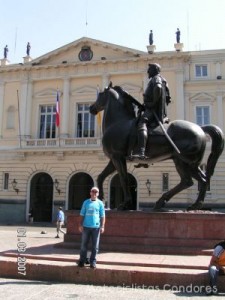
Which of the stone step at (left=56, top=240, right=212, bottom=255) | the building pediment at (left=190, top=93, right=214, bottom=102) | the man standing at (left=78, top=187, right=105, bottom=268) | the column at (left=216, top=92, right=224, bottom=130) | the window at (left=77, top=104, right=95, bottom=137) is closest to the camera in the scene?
the man standing at (left=78, top=187, right=105, bottom=268)

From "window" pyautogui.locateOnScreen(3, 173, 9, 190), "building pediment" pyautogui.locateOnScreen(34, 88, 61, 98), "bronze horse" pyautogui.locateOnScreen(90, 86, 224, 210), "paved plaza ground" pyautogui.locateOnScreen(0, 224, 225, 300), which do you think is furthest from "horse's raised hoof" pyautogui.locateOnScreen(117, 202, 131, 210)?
"building pediment" pyautogui.locateOnScreen(34, 88, 61, 98)

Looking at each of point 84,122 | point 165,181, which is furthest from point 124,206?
point 84,122

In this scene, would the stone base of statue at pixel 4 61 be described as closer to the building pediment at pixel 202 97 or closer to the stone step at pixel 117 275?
the building pediment at pixel 202 97

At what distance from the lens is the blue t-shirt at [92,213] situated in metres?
6.74

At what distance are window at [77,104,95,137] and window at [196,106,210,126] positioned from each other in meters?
8.89

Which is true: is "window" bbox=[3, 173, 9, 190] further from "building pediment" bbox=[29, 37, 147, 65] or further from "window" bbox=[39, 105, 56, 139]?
"building pediment" bbox=[29, 37, 147, 65]

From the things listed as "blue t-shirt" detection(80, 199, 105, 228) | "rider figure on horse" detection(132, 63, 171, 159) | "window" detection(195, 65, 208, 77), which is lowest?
"blue t-shirt" detection(80, 199, 105, 228)

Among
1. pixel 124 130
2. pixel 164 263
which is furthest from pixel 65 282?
pixel 124 130

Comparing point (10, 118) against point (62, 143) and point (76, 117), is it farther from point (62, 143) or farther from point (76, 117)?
point (76, 117)

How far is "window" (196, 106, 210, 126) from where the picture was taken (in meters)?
31.1

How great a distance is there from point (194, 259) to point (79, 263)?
222cm

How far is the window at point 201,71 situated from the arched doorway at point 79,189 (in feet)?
41.5

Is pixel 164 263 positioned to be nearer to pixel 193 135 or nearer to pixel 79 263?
pixel 79 263

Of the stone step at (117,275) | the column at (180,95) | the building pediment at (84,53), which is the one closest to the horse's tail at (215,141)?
the stone step at (117,275)
